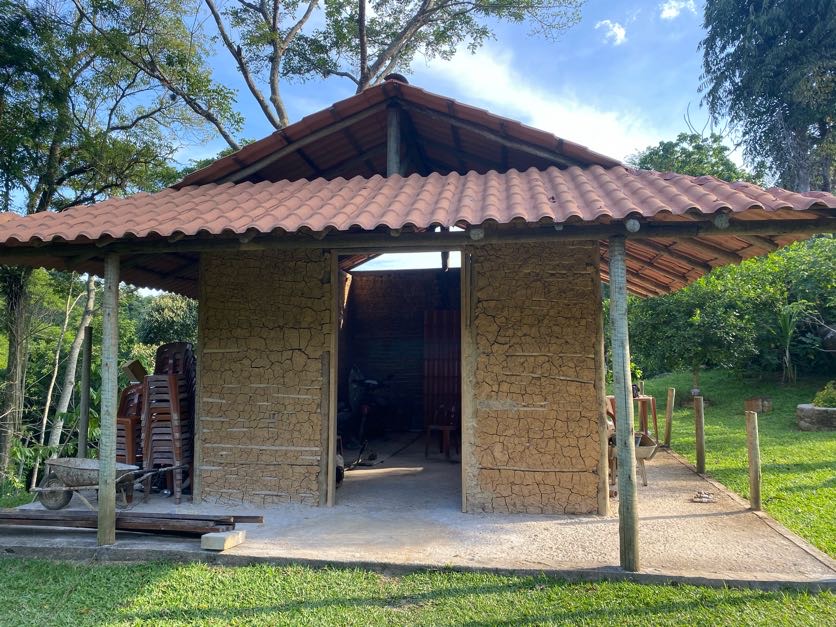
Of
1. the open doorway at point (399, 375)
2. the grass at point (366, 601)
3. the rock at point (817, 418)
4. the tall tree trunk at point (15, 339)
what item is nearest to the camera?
the grass at point (366, 601)

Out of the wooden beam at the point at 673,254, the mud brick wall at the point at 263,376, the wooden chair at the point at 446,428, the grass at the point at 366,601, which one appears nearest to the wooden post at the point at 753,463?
the wooden beam at the point at 673,254

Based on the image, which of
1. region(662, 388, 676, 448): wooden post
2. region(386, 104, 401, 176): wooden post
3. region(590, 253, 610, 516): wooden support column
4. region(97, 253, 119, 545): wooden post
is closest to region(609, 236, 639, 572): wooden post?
region(590, 253, 610, 516): wooden support column

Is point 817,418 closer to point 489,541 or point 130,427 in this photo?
point 489,541

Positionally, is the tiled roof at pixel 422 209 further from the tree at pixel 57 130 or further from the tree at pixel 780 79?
the tree at pixel 780 79

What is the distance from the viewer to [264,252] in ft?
20.0

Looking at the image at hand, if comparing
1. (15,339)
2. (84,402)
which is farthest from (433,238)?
(15,339)

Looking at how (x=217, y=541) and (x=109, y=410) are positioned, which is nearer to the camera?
(x=217, y=541)

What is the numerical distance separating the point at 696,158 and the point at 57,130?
21317 mm

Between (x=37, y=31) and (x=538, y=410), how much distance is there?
11.4m

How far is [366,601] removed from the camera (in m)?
3.78

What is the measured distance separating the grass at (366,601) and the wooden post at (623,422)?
0.31 meters

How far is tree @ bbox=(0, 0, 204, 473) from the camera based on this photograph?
32.3 feet

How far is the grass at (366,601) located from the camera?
3.54 meters

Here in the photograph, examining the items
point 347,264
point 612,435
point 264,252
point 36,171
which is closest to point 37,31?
point 36,171
